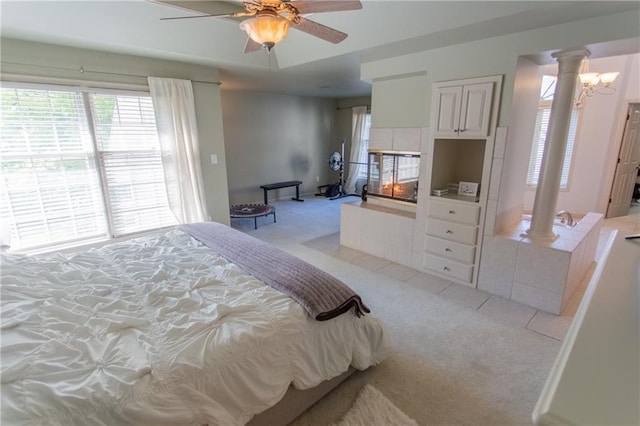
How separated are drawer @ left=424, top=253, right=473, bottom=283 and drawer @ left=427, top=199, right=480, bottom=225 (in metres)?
0.45

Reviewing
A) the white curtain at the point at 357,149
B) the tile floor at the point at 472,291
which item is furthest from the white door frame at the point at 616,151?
the white curtain at the point at 357,149

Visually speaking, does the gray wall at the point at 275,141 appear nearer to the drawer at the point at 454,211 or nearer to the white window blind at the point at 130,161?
the white window blind at the point at 130,161

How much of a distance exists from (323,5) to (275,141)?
5374 mm

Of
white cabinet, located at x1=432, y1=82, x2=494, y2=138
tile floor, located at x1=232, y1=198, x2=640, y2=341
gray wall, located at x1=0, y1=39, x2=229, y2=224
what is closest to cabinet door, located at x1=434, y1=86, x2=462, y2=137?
white cabinet, located at x1=432, y1=82, x2=494, y2=138

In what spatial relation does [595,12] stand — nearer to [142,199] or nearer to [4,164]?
[142,199]

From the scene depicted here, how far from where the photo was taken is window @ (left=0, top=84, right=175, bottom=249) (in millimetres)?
2848

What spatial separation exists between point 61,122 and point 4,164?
0.61 meters

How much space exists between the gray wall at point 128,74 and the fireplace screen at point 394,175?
6.81 ft

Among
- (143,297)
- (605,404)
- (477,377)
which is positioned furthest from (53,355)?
(477,377)

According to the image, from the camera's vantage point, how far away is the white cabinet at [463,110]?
282cm

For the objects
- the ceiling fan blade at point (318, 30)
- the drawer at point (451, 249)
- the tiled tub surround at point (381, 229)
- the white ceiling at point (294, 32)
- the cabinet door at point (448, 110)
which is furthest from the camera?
the tiled tub surround at point (381, 229)

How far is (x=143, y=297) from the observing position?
1.72 metres

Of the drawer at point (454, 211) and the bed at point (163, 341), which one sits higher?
the drawer at point (454, 211)

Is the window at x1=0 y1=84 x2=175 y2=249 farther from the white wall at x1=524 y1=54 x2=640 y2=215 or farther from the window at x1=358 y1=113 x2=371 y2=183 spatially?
the white wall at x1=524 y1=54 x2=640 y2=215
